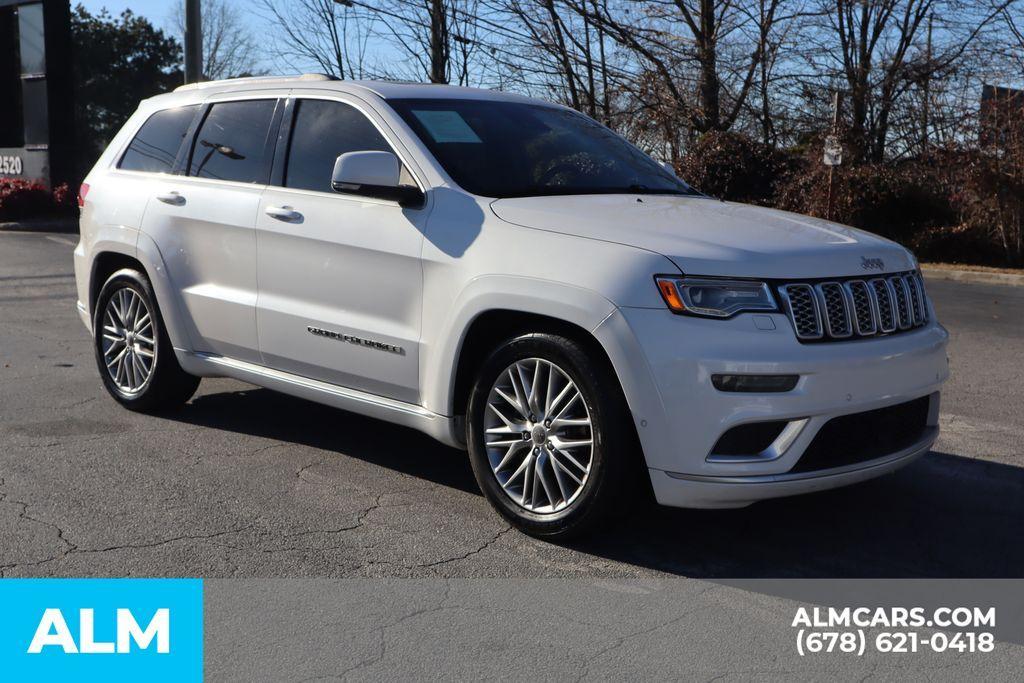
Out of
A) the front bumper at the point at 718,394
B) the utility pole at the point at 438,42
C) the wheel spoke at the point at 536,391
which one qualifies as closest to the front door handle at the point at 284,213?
the wheel spoke at the point at 536,391

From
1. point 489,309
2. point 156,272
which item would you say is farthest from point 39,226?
point 489,309

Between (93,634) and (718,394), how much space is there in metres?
2.23

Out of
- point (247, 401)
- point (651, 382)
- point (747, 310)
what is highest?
point (747, 310)

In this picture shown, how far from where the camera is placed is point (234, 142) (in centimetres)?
610

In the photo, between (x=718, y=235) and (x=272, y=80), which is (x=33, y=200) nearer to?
(x=272, y=80)

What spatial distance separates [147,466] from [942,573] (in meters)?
3.58

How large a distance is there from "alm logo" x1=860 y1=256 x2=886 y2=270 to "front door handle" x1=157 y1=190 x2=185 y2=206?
355cm

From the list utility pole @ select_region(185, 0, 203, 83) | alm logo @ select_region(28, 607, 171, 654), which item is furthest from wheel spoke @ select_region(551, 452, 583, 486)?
utility pole @ select_region(185, 0, 203, 83)

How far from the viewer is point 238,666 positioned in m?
3.41

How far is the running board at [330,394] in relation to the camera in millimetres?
4961

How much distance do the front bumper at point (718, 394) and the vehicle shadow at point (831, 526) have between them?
1.08 feet

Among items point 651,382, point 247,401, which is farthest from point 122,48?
point 651,382

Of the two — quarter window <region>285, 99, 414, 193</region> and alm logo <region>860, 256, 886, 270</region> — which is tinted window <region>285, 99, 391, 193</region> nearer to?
quarter window <region>285, 99, 414, 193</region>

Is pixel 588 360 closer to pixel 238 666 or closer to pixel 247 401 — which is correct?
pixel 238 666
